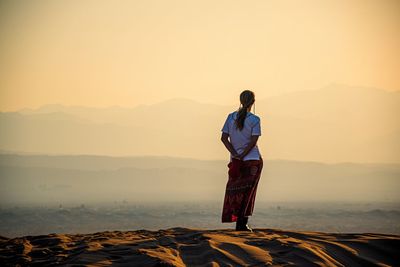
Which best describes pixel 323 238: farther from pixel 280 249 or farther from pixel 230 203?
pixel 230 203

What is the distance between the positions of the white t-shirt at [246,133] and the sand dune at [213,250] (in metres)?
1.50

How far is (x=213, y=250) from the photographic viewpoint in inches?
374

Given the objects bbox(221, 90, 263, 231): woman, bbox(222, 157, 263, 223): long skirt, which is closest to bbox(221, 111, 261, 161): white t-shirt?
bbox(221, 90, 263, 231): woman

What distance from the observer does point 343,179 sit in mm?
185375

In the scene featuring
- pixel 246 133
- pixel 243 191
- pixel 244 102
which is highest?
pixel 244 102

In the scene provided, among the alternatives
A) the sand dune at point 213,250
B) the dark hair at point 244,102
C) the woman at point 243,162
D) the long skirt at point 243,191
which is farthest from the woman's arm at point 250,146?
the sand dune at point 213,250

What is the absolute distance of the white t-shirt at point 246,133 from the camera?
11969 mm

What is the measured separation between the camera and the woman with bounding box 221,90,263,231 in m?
12.0

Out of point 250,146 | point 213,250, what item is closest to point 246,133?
point 250,146

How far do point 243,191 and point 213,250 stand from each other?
2.74 metres

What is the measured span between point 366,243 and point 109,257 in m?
3.48

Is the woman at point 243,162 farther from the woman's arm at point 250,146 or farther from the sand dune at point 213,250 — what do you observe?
the sand dune at point 213,250

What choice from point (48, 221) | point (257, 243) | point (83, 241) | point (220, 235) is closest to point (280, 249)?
point (257, 243)

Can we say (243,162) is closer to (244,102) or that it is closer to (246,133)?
(246,133)
